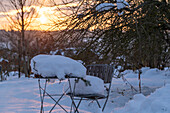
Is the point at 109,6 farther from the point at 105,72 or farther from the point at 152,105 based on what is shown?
the point at 152,105

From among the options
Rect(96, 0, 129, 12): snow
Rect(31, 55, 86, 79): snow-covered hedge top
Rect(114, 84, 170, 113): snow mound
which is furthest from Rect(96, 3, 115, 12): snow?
Rect(31, 55, 86, 79): snow-covered hedge top

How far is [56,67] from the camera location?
2.65 metres

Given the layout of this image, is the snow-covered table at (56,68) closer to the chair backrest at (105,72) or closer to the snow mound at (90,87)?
the snow mound at (90,87)

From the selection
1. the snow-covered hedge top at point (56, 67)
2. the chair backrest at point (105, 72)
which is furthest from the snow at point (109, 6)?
the snow-covered hedge top at point (56, 67)

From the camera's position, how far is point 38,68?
107 inches

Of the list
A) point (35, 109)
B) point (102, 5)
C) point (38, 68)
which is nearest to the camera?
point (38, 68)

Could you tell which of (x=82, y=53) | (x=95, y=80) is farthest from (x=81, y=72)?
(x=82, y=53)

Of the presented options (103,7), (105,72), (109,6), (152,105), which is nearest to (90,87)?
(105,72)

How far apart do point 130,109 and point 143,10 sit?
3.38m

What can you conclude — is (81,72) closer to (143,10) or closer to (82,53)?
(82,53)

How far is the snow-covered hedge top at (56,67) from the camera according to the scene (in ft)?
8.65

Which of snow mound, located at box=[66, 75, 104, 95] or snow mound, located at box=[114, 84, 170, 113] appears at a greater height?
snow mound, located at box=[66, 75, 104, 95]

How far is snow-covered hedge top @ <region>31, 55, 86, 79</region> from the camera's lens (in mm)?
2637

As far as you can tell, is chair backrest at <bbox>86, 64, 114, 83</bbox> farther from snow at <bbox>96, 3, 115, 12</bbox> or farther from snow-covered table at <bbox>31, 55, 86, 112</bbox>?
snow at <bbox>96, 3, 115, 12</bbox>
